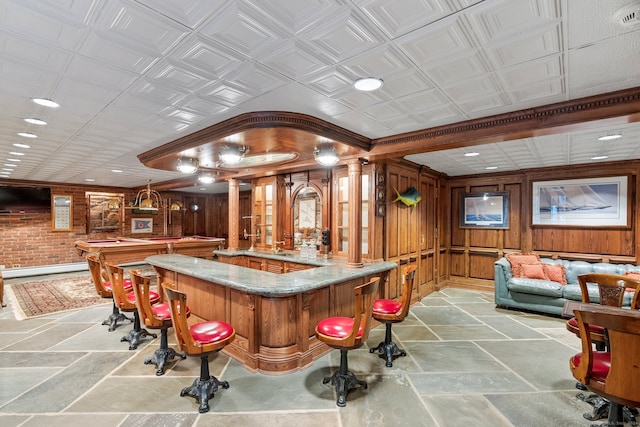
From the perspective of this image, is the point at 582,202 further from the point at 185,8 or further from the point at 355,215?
the point at 185,8

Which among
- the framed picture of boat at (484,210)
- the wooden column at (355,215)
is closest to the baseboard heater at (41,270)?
the wooden column at (355,215)

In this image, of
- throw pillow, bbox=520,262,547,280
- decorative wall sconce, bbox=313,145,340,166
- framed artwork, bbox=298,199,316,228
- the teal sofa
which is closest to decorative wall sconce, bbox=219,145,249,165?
decorative wall sconce, bbox=313,145,340,166

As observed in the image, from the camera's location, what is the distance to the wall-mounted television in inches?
293

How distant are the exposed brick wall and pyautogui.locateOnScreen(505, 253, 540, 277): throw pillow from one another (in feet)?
34.4

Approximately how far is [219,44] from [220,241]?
23.8 feet

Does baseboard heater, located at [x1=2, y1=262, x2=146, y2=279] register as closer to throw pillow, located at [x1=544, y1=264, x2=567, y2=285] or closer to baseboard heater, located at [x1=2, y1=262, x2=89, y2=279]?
baseboard heater, located at [x1=2, y1=262, x2=89, y2=279]

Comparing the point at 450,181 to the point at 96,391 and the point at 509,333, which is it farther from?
the point at 96,391

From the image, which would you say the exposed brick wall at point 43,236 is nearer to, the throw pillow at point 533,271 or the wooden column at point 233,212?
the wooden column at point 233,212

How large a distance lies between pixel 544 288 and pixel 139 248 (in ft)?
26.6

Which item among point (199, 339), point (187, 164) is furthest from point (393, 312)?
point (187, 164)

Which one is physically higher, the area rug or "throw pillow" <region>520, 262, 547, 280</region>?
"throw pillow" <region>520, 262, 547, 280</region>

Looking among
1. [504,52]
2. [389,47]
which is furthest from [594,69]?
[389,47]

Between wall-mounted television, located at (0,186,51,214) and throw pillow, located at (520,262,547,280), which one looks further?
wall-mounted television, located at (0,186,51,214)

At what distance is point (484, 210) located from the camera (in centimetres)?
630
